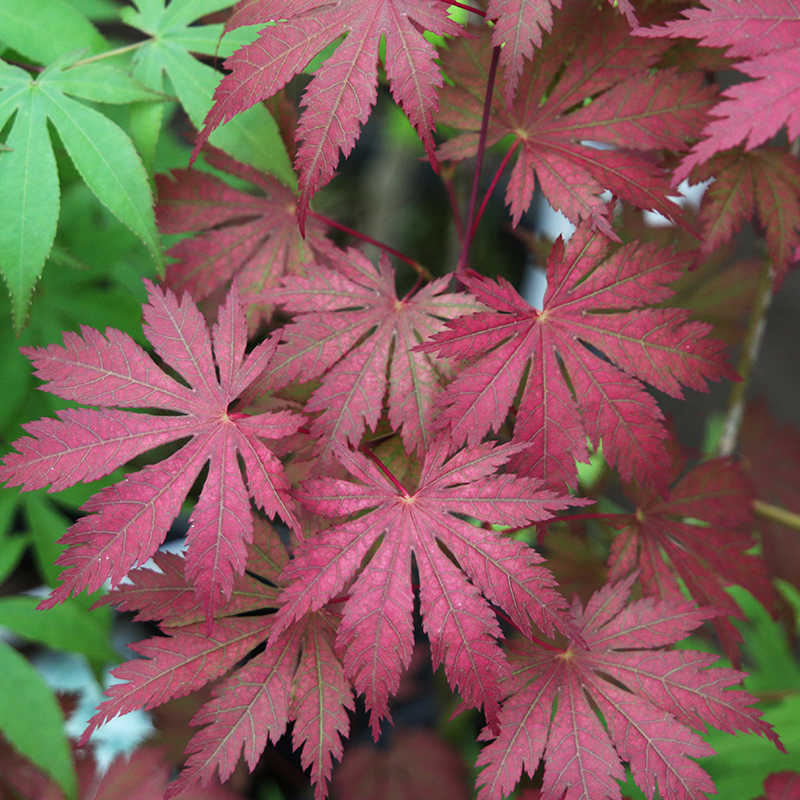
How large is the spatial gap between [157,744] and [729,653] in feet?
2.78

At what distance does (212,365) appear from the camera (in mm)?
632

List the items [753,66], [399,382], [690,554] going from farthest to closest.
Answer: [690,554]
[399,382]
[753,66]

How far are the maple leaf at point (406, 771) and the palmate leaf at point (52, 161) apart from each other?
107 centimetres

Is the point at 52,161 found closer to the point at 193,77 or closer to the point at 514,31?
the point at 193,77

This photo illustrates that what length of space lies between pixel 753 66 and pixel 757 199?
0.75 feet

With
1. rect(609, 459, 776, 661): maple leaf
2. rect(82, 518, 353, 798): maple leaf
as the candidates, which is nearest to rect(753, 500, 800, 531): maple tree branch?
rect(609, 459, 776, 661): maple leaf

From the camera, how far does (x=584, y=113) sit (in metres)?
0.70

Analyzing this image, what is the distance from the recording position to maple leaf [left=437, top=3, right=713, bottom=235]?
65cm

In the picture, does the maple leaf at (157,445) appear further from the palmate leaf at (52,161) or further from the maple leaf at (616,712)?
the maple leaf at (616,712)

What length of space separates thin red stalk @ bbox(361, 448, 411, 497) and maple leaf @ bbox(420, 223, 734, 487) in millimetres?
65

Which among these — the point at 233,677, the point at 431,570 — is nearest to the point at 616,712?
the point at 431,570

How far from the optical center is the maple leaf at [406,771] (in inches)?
52.1

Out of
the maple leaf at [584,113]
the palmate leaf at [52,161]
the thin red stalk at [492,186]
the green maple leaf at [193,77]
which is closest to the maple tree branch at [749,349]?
the maple leaf at [584,113]

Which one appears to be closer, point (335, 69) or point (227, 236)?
point (335, 69)
